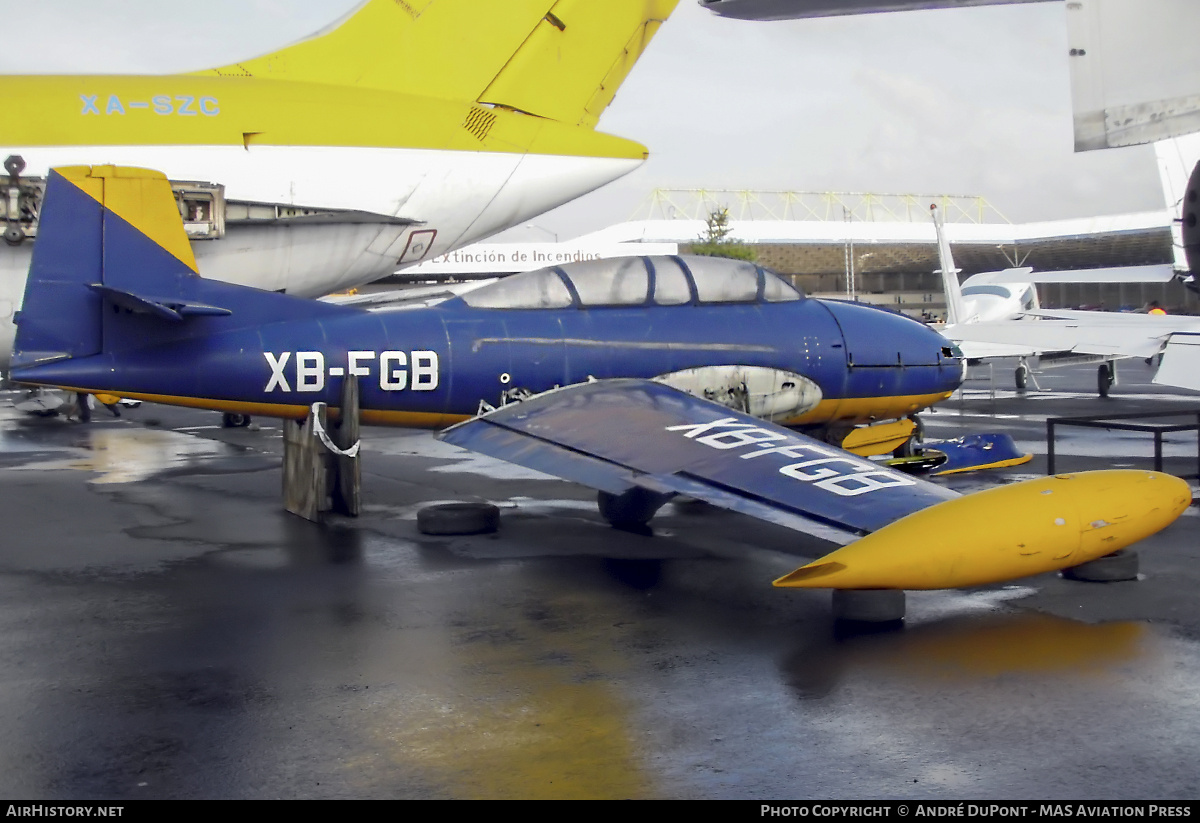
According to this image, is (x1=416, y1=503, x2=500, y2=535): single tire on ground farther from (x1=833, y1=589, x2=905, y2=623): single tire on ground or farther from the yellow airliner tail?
the yellow airliner tail

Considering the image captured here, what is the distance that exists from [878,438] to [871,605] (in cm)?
525

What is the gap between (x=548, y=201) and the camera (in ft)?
55.3

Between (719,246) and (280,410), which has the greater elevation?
(719,246)

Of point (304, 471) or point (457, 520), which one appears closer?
point (457, 520)

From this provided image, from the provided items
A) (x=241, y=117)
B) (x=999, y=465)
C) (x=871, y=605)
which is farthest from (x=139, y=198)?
(x=999, y=465)

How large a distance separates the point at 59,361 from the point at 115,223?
4.22 feet

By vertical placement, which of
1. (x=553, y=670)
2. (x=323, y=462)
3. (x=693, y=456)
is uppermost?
(x=693, y=456)

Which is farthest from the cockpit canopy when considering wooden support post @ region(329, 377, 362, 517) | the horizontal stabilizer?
the horizontal stabilizer

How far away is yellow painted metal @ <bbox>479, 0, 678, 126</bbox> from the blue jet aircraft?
22.6 feet

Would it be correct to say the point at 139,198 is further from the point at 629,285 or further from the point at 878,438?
the point at 878,438

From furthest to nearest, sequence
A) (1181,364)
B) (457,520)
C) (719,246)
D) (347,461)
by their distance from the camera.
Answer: (719,246) < (1181,364) < (347,461) < (457,520)

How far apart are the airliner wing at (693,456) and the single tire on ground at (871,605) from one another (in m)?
0.51

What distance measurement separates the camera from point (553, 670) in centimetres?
594

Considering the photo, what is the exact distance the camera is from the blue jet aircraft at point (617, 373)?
6.59 m
